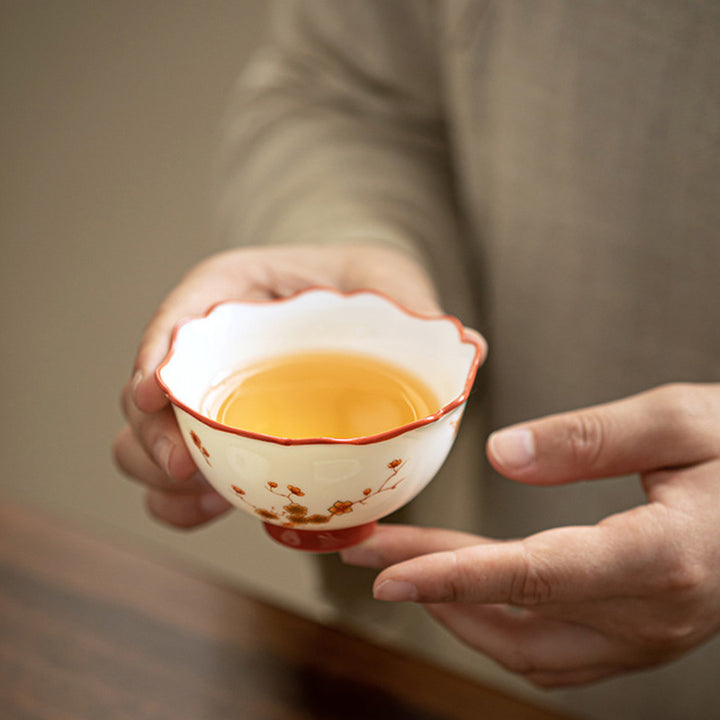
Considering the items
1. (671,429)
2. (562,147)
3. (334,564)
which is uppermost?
(562,147)

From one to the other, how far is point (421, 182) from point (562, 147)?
0.22 metres

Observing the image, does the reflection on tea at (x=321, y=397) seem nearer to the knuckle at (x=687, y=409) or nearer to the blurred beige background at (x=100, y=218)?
the knuckle at (x=687, y=409)

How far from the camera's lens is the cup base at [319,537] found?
483 millimetres

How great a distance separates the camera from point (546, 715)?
638mm

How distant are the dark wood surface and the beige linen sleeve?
0.41m

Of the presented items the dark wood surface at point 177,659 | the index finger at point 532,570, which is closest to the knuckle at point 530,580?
the index finger at point 532,570

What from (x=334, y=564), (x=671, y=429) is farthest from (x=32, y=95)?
(x=671, y=429)

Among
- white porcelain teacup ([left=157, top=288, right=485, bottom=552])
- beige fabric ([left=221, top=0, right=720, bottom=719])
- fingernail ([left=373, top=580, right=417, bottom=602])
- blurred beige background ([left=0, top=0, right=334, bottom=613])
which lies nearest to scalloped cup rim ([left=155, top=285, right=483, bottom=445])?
white porcelain teacup ([left=157, top=288, right=485, bottom=552])

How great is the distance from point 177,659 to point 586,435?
439mm

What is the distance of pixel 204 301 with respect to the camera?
1.96ft

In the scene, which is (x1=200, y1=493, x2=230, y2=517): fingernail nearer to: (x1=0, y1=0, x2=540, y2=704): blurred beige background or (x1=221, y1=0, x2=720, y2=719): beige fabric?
(x1=221, y1=0, x2=720, y2=719): beige fabric

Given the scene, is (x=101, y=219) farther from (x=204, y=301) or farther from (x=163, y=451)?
(x=163, y=451)

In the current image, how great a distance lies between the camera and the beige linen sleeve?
0.86 metres

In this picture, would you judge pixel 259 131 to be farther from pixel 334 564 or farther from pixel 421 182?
pixel 334 564
